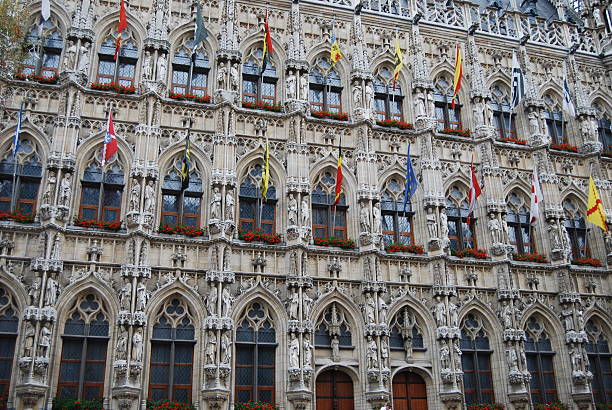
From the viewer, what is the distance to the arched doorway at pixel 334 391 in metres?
17.6

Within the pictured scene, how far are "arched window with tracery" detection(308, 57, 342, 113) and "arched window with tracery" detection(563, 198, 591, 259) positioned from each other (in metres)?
9.20

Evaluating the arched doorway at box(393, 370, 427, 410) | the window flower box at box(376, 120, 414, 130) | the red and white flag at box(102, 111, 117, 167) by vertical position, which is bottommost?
the arched doorway at box(393, 370, 427, 410)

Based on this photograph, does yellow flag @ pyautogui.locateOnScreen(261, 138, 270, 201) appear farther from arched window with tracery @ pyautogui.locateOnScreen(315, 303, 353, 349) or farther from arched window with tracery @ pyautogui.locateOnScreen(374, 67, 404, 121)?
arched window with tracery @ pyautogui.locateOnScreen(374, 67, 404, 121)

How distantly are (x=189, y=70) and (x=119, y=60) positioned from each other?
2224mm

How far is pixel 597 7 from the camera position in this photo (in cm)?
2592

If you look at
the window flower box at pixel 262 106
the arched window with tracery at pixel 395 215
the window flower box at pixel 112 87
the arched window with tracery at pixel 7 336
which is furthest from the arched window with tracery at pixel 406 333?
the window flower box at pixel 112 87

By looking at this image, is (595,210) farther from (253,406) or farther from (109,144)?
(109,144)

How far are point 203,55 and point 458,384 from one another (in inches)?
524

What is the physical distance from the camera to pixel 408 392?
18344 millimetres

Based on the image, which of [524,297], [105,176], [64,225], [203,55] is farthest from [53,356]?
[524,297]

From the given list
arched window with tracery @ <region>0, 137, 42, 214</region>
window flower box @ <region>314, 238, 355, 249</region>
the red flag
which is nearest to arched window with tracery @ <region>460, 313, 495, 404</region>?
window flower box @ <region>314, 238, 355, 249</region>

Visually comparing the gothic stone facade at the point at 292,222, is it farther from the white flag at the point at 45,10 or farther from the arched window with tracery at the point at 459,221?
the white flag at the point at 45,10

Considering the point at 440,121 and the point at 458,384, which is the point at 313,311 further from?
the point at 440,121

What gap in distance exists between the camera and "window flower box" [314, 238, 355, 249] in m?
18.7
